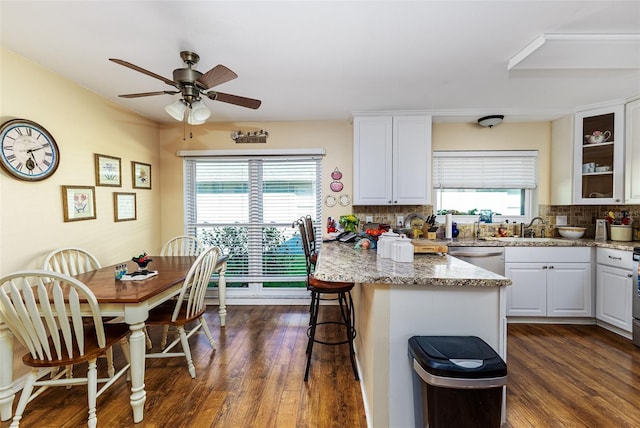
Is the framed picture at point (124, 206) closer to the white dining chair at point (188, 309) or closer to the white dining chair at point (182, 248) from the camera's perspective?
the white dining chair at point (182, 248)

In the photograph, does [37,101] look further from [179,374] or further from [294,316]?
[294,316]

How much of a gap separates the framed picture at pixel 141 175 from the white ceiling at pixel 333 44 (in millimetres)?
741

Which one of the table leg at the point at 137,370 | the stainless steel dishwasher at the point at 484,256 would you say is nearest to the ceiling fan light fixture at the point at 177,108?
the table leg at the point at 137,370

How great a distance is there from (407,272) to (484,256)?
1.96m

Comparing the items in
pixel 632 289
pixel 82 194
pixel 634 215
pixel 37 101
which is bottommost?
pixel 632 289

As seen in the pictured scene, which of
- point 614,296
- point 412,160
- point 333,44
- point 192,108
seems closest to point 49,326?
point 192,108

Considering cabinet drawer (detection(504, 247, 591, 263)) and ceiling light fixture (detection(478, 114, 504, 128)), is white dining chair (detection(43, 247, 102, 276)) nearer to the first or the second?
cabinet drawer (detection(504, 247, 591, 263))


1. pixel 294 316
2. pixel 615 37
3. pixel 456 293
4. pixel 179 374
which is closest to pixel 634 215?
pixel 615 37

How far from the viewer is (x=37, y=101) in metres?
2.19

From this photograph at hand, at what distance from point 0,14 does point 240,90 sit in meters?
1.53

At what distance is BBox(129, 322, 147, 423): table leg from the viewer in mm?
1707

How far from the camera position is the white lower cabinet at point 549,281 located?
2.98 metres

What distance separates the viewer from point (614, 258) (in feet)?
9.11

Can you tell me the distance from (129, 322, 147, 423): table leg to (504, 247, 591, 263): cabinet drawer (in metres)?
3.40
